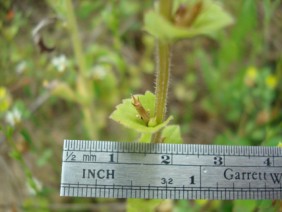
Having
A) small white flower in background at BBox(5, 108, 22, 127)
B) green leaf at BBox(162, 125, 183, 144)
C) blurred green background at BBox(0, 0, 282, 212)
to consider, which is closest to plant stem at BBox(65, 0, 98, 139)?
blurred green background at BBox(0, 0, 282, 212)

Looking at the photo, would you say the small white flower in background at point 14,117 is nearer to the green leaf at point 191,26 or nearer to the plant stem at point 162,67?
the plant stem at point 162,67

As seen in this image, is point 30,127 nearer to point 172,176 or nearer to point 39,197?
point 39,197

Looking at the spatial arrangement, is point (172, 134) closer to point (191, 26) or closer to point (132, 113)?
point (132, 113)

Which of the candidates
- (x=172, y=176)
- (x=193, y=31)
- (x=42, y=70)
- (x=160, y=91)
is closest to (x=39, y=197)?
(x=42, y=70)

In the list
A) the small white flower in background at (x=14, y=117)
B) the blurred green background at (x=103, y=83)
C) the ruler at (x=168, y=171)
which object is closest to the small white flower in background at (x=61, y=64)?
the blurred green background at (x=103, y=83)

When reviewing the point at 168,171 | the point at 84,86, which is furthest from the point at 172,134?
the point at 84,86

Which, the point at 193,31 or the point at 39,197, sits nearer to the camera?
the point at 193,31
